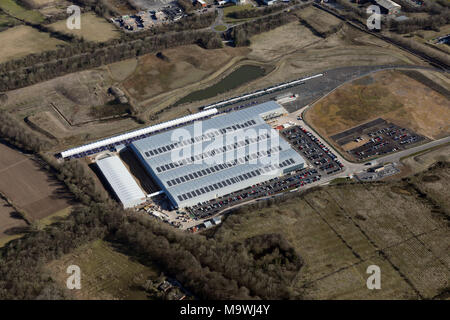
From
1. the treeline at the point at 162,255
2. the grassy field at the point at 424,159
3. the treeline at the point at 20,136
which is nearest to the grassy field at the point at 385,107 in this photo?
the grassy field at the point at 424,159

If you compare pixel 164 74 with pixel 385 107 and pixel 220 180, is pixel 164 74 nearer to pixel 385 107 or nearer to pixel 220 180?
pixel 220 180

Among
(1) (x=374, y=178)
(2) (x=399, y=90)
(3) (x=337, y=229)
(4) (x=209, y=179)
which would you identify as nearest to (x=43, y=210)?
(4) (x=209, y=179)

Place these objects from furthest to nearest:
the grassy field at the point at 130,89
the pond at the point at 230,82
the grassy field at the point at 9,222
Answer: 1. the pond at the point at 230,82
2. the grassy field at the point at 130,89
3. the grassy field at the point at 9,222

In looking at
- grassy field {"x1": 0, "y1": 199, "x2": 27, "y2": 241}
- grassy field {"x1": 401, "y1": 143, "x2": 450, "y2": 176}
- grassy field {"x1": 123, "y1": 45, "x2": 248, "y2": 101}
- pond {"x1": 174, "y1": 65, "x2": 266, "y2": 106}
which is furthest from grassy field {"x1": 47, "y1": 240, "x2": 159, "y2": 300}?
→ grassy field {"x1": 401, "y1": 143, "x2": 450, "y2": 176}

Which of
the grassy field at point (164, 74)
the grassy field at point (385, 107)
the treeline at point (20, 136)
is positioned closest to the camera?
the treeline at point (20, 136)

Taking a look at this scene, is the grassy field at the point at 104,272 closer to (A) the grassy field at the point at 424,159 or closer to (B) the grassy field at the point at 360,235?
(B) the grassy field at the point at 360,235

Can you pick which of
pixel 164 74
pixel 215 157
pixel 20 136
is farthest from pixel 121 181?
pixel 164 74
